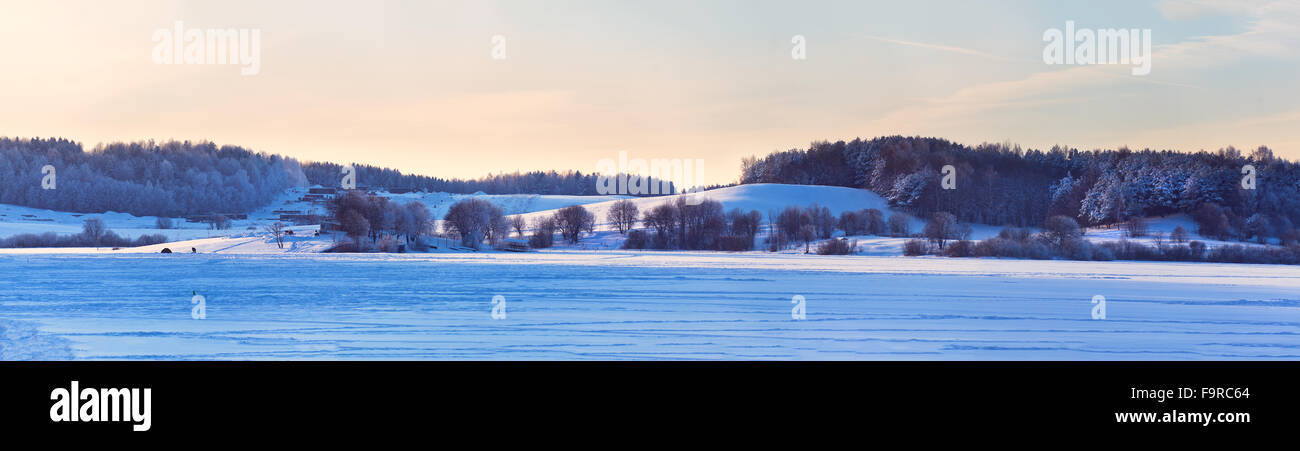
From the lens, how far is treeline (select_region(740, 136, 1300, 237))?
207 feet

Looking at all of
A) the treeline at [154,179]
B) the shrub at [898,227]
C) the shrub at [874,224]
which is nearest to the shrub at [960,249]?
the shrub at [898,227]

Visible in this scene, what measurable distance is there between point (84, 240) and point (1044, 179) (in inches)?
3274

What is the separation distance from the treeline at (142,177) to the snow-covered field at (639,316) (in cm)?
7526

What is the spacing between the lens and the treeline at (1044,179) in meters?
63.0

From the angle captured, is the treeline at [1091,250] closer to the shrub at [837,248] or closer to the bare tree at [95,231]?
the shrub at [837,248]

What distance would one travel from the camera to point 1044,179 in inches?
3501

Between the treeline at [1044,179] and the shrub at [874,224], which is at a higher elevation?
the treeline at [1044,179]

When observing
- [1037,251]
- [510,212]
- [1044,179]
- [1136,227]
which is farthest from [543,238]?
[1044,179]

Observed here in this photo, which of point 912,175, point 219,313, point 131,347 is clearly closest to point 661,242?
point 912,175

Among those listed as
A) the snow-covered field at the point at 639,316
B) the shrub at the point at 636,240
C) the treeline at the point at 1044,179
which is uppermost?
the treeline at the point at 1044,179

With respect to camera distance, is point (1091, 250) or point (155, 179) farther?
point (155, 179)

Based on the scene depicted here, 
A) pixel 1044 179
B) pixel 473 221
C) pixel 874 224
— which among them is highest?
pixel 1044 179

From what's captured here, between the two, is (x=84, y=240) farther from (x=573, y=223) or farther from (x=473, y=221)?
(x=573, y=223)

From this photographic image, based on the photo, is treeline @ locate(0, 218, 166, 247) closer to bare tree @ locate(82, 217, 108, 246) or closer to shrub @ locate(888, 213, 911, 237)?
bare tree @ locate(82, 217, 108, 246)
